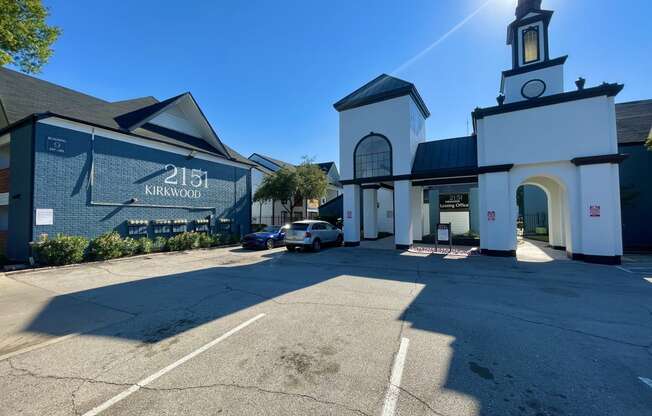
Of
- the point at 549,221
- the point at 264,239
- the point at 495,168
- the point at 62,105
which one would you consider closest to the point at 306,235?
the point at 264,239

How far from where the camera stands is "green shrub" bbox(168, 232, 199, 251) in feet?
50.2

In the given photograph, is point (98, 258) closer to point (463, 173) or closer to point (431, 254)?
point (431, 254)

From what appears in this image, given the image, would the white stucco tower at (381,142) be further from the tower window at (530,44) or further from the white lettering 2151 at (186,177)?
the white lettering 2151 at (186,177)

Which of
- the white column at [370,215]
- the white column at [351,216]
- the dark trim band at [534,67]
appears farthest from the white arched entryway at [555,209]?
the white column at [370,215]

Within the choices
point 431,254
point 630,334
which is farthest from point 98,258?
point 630,334

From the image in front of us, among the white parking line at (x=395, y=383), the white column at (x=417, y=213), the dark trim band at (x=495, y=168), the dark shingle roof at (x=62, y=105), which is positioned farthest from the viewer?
the white column at (x=417, y=213)

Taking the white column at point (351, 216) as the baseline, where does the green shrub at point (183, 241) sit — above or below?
below

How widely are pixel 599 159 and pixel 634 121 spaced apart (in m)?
11.1

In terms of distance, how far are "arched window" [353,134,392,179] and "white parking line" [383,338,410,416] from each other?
13.6 metres

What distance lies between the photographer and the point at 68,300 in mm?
6465

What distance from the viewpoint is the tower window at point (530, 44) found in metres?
15.3

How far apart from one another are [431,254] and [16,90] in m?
22.6

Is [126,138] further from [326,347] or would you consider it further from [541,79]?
[541,79]

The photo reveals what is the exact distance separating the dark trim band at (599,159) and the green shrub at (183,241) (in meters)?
19.9
